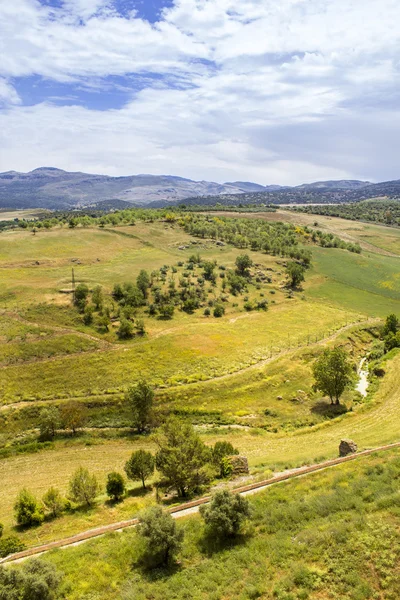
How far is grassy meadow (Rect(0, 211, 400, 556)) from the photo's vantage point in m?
45.0

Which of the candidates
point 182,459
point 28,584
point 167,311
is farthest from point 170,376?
point 28,584

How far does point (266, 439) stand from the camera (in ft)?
167

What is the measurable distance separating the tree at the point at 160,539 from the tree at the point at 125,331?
197 ft

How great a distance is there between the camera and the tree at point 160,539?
21.5m

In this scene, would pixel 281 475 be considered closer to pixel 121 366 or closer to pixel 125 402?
pixel 125 402

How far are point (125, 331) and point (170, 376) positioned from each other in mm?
18272

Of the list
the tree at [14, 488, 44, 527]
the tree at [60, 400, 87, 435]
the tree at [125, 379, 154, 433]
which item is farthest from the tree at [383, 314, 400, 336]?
the tree at [14, 488, 44, 527]

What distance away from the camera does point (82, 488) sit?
3350 centimetres

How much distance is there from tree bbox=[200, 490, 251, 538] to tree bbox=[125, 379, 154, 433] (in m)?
30.7

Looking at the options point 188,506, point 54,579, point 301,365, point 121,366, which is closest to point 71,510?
point 188,506

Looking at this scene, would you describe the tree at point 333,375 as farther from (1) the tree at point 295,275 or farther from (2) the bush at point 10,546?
Result: (1) the tree at point 295,275

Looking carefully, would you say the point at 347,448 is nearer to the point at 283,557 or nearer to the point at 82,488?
the point at 283,557

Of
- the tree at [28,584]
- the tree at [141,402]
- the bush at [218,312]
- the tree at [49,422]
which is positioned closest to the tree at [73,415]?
the tree at [49,422]

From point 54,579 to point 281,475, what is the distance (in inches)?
751
